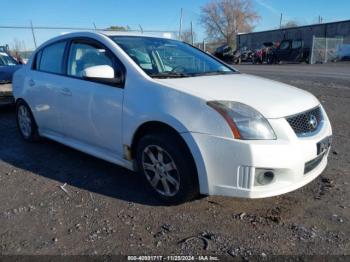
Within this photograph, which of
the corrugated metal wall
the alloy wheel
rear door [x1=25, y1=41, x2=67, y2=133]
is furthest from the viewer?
the corrugated metal wall

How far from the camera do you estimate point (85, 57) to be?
Answer: 4109 millimetres

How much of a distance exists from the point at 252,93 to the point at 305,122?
52 cm

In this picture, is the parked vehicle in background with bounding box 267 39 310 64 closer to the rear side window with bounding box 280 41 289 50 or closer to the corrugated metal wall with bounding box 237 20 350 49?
the rear side window with bounding box 280 41 289 50

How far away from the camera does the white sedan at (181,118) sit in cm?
283

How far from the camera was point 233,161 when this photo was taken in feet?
9.23

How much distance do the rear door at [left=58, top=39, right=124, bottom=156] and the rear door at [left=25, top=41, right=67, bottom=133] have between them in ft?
0.62

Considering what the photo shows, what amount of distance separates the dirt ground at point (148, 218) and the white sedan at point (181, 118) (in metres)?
0.29

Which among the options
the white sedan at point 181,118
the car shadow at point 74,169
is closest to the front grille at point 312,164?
the white sedan at point 181,118

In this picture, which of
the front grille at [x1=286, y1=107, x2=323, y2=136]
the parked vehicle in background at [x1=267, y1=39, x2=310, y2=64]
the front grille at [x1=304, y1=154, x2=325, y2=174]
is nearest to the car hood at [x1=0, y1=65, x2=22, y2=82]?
the front grille at [x1=286, y1=107, x2=323, y2=136]

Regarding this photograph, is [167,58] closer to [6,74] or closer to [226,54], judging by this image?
[6,74]

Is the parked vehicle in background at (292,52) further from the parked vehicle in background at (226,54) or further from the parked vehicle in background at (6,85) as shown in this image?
the parked vehicle in background at (6,85)

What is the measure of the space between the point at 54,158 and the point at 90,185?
1.19 meters

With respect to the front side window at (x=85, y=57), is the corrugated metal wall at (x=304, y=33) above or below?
above

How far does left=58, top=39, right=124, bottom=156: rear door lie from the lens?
358 cm
